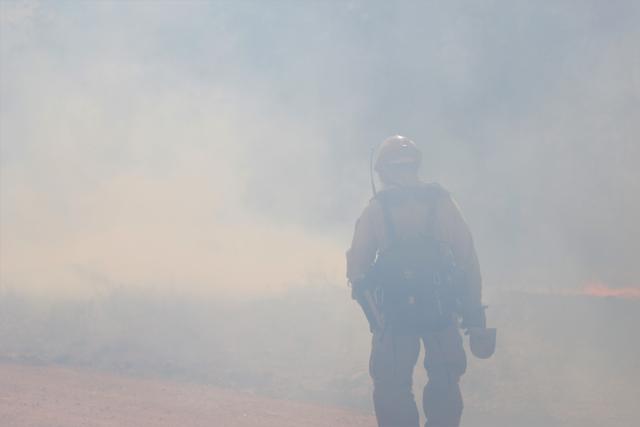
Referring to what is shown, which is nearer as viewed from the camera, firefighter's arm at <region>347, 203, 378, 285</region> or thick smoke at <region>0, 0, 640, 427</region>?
firefighter's arm at <region>347, 203, 378, 285</region>

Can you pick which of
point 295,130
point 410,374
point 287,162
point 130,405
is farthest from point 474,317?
point 295,130

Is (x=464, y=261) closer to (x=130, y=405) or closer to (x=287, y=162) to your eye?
(x=130, y=405)

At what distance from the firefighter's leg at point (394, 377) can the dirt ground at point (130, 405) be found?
1823 mm

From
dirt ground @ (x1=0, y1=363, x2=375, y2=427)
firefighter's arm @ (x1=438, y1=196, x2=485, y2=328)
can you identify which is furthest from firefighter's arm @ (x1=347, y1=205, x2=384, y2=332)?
dirt ground @ (x1=0, y1=363, x2=375, y2=427)

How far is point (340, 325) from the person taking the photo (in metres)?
9.46

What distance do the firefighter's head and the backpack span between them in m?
0.30

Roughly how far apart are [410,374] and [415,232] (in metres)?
0.79

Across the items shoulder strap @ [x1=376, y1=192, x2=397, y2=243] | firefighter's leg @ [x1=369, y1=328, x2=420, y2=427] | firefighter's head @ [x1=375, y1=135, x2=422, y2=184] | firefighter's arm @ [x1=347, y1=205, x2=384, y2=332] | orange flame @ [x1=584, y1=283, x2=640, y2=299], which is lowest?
firefighter's leg @ [x1=369, y1=328, x2=420, y2=427]

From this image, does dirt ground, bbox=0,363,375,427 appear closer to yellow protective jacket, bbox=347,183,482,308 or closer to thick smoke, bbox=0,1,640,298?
yellow protective jacket, bbox=347,183,482,308

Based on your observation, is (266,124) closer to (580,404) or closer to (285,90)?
(285,90)

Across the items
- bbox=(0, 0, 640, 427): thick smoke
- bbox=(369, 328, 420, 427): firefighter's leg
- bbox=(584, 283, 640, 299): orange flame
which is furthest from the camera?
bbox=(584, 283, 640, 299): orange flame

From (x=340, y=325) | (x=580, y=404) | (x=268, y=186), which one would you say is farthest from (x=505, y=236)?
(x=580, y=404)

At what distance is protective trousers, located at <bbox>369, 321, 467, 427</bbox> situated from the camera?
4.20 meters

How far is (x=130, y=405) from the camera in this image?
19.7ft
